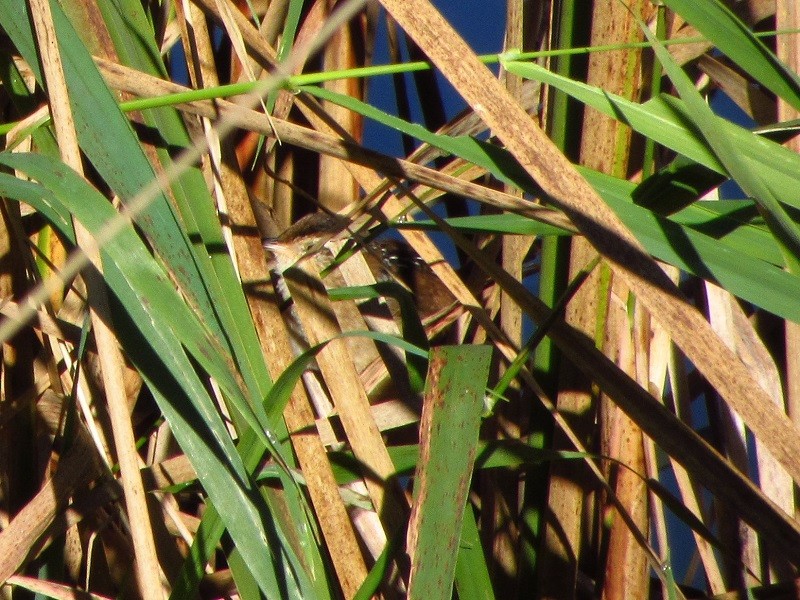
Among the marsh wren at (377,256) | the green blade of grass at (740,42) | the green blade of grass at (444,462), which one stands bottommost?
the green blade of grass at (444,462)

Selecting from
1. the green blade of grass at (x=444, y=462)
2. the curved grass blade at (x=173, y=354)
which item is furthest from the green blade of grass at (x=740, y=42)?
the curved grass blade at (x=173, y=354)

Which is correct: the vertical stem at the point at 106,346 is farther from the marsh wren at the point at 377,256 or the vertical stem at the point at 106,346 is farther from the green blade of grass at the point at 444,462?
the marsh wren at the point at 377,256

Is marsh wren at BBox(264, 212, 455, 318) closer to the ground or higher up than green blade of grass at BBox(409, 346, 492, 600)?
higher up

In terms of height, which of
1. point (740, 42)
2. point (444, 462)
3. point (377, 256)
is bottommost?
point (444, 462)

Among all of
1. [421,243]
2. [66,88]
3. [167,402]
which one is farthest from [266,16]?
[167,402]

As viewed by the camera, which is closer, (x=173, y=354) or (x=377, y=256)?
(x=173, y=354)

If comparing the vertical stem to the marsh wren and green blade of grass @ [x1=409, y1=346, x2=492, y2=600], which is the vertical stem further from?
the marsh wren

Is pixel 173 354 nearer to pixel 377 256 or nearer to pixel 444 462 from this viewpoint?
pixel 444 462

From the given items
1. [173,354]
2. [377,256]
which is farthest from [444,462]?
[377,256]

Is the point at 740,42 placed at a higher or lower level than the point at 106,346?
higher

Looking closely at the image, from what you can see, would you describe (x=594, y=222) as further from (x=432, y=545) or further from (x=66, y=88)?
(x=66, y=88)

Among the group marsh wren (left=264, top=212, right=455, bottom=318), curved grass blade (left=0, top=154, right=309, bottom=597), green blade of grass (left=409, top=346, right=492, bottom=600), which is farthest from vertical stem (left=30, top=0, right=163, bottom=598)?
marsh wren (left=264, top=212, right=455, bottom=318)
